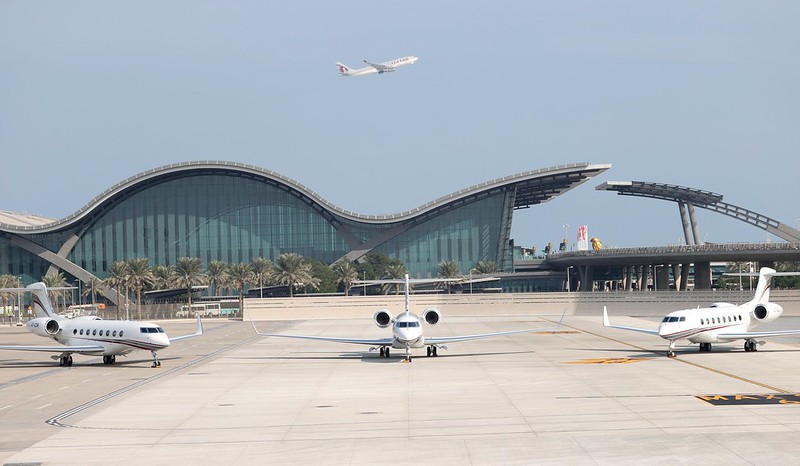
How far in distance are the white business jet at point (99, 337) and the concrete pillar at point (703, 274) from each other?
11121 centimetres

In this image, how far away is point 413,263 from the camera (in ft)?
561

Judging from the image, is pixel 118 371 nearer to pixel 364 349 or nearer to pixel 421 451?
pixel 364 349

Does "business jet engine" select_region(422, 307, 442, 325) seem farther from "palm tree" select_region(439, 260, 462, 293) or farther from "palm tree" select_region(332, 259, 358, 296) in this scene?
"palm tree" select_region(439, 260, 462, 293)

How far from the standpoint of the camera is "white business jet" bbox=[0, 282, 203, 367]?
1831 inches

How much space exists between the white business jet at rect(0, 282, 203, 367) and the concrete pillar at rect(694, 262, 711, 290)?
111207 mm

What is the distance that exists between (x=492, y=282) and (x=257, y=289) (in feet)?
136

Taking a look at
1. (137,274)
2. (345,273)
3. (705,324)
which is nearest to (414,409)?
(705,324)

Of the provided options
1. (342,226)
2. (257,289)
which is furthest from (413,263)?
(257,289)

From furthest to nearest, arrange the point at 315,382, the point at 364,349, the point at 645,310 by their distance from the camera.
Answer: the point at 645,310, the point at 364,349, the point at 315,382

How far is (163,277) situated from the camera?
6073 inches

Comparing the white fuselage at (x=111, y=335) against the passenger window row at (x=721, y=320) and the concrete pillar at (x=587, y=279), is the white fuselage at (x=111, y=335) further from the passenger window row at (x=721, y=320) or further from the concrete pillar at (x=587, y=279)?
the concrete pillar at (x=587, y=279)

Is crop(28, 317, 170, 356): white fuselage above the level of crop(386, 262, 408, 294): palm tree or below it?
below

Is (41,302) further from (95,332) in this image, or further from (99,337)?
(99,337)

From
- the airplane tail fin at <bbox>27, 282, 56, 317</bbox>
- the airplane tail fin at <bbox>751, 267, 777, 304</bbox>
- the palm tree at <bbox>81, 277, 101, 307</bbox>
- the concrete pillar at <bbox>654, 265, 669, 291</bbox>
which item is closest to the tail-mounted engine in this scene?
the airplane tail fin at <bbox>27, 282, 56, 317</bbox>
